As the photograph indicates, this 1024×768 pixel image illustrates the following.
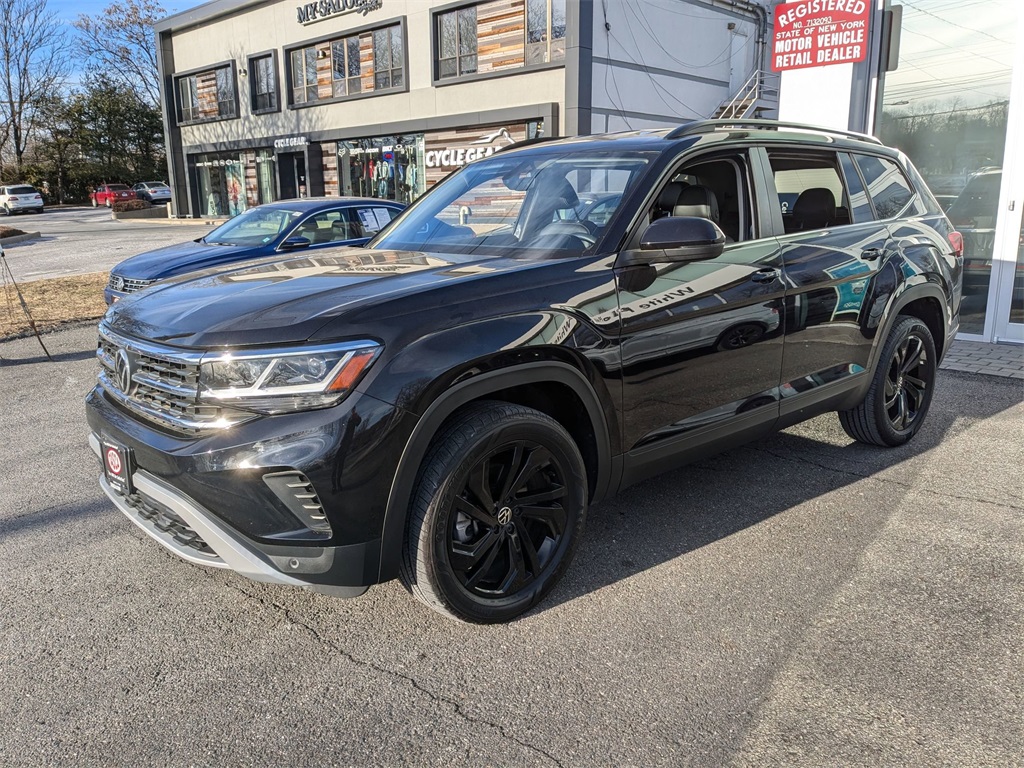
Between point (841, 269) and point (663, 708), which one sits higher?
point (841, 269)

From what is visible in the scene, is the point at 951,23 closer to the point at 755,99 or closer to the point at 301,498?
the point at 301,498

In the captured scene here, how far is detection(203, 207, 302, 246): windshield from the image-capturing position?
29.4ft

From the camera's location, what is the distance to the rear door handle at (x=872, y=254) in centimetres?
443

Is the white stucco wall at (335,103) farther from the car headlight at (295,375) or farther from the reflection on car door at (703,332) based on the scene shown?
the car headlight at (295,375)

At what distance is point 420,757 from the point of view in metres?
2.36

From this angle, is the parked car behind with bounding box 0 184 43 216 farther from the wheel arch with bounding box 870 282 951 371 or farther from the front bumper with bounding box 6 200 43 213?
the wheel arch with bounding box 870 282 951 371

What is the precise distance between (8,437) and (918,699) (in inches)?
221

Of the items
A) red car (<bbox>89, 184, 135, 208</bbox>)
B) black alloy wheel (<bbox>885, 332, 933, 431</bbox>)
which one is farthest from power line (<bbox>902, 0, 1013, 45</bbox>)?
red car (<bbox>89, 184, 135, 208</bbox>)

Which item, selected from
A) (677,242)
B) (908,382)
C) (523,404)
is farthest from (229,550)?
(908,382)

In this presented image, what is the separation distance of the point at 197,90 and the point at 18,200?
746 inches

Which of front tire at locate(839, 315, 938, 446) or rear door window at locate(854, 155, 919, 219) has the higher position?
rear door window at locate(854, 155, 919, 219)

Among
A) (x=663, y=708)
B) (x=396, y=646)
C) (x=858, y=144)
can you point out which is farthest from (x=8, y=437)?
(x=858, y=144)

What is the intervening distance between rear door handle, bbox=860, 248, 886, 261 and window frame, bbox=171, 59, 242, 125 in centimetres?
3213

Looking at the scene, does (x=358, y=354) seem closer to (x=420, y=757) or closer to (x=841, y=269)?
(x=420, y=757)
